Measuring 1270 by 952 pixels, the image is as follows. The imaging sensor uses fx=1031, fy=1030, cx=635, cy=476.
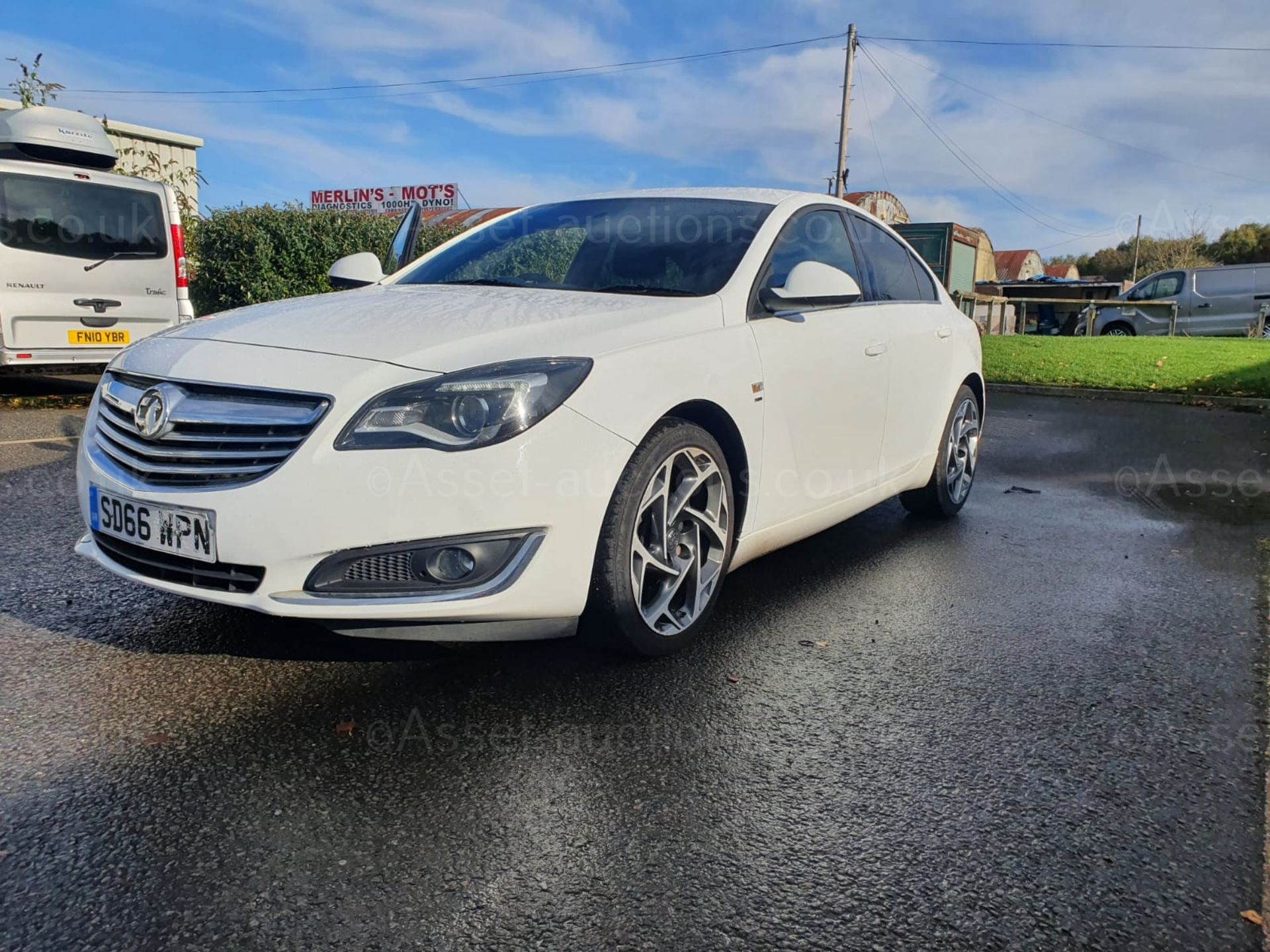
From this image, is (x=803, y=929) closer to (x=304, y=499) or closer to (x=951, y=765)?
(x=951, y=765)

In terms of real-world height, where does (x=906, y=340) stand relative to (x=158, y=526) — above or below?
above

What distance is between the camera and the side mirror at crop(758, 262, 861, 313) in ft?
12.3

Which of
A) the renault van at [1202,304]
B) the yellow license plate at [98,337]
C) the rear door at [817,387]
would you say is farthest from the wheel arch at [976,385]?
the renault van at [1202,304]

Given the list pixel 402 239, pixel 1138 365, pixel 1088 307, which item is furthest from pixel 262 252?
pixel 1088 307

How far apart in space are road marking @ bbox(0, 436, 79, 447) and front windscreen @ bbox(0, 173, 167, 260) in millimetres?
2266

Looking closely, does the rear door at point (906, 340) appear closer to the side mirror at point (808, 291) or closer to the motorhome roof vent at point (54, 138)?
the side mirror at point (808, 291)

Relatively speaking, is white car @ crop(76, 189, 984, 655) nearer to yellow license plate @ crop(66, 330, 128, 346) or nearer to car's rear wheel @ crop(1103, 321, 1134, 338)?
yellow license plate @ crop(66, 330, 128, 346)

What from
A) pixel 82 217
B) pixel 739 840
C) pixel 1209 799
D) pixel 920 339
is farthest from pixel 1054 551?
pixel 82 217

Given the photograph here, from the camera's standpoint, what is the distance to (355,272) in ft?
15.0

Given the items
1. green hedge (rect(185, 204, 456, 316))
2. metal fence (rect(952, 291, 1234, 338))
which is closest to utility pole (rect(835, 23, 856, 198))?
metal fence (rect(952, 291, 1234, 338))

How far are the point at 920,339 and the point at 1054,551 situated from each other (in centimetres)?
123

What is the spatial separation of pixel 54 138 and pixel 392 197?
4319 centimetres

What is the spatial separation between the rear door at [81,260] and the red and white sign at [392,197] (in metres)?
34.6

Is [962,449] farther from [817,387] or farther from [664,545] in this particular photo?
[664,545]
